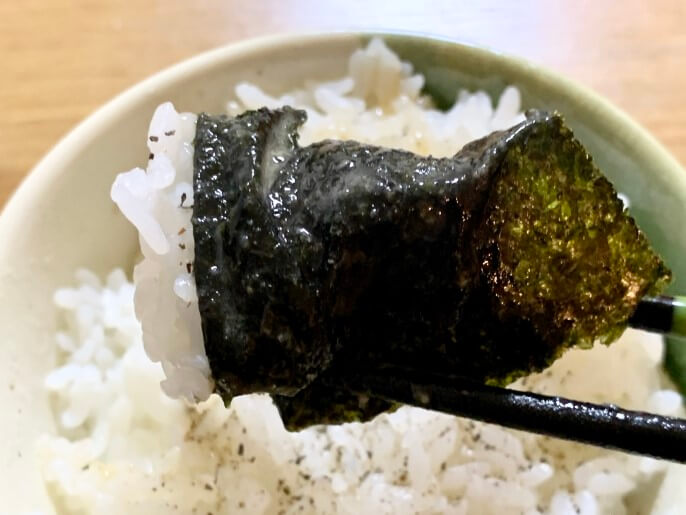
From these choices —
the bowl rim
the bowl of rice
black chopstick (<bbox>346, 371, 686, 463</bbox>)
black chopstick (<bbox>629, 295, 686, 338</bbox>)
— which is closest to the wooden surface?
the bowl rim

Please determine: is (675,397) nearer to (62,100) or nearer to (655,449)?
(655,449)

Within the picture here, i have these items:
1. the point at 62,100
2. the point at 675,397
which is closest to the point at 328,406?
the point at 675,397

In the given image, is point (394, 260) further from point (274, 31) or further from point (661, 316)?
point (274, 31)

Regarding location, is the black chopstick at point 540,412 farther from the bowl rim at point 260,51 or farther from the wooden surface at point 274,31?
the wooden surface at point 274,31

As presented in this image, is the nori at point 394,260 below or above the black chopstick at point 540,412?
above

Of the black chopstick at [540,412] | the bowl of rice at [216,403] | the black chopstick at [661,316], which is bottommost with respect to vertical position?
the bowl of rice at [216,403]

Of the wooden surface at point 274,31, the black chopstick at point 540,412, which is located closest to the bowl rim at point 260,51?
the wooden surface at point 274,31

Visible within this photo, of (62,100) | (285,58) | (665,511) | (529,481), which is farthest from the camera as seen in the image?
(62,100)
